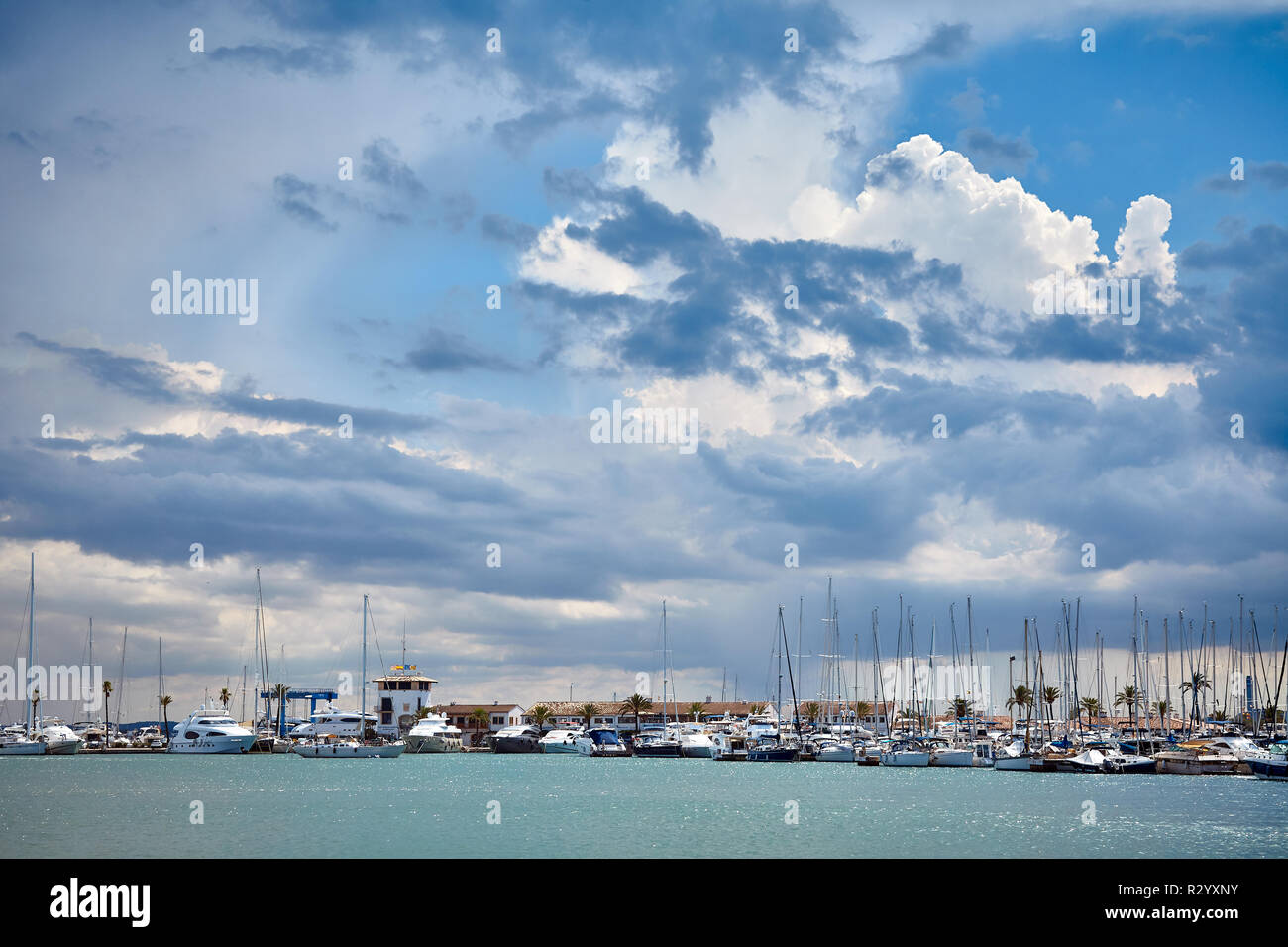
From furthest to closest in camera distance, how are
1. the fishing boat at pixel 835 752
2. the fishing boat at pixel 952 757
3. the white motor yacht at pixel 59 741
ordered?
1. the white motor yacht at pixel 59 741
2. the fishing boat at pixel 835 752
3. the fishing boat at pixel 952 757

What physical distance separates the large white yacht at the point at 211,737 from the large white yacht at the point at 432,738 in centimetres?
2742

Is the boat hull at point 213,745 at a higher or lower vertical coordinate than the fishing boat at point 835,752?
lower

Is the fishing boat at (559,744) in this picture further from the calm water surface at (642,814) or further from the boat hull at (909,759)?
the boat hull at (909,759)

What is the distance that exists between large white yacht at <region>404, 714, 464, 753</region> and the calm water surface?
67.1 metres

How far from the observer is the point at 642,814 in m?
73.5

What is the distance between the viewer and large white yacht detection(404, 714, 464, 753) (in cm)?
19038

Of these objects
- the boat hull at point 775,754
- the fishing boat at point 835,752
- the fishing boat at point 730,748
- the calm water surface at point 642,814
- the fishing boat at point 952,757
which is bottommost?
the fishing boat at point 730,748

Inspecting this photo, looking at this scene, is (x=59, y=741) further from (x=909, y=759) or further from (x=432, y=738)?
(x=909, y=759)

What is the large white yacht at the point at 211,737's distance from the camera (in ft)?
556

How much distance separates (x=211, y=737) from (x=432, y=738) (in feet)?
118

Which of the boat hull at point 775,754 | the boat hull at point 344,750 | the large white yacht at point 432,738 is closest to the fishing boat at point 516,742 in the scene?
the large white yacht at point 432,738
